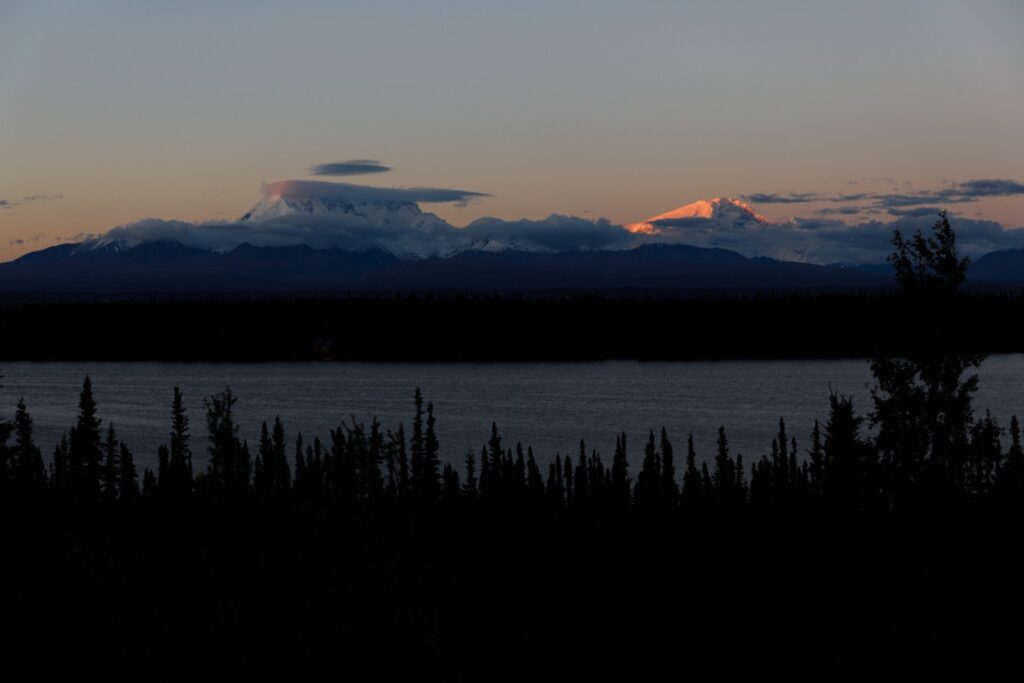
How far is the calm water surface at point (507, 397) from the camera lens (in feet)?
342

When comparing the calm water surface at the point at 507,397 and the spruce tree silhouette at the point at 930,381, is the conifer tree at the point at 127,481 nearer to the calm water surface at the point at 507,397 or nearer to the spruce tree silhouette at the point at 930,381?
the calm water surface at the point at 507,397

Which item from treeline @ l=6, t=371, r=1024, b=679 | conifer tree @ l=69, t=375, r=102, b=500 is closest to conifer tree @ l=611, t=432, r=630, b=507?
treeline @ l=6, t=371, r=1024, b=679

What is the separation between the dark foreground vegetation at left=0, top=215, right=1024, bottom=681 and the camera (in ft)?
61.4

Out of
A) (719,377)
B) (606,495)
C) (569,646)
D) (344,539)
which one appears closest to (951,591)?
(569,646)

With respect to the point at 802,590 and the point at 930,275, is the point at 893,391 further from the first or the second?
the point at 802,590

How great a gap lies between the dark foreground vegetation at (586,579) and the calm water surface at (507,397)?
4190 centimetres

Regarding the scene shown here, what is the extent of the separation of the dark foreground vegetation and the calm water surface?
4190cm

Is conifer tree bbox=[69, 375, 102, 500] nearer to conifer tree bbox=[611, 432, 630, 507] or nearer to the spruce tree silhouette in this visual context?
conifer tree bbox=[611, 432, 630, 507]

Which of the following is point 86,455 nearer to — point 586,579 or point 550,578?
point 550,578

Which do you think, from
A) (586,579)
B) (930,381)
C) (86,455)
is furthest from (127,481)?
(930,381)

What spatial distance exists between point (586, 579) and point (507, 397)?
339 ft

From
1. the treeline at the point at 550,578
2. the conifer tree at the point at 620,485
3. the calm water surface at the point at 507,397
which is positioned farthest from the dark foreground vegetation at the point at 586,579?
the calm water surface at the point at 507,397

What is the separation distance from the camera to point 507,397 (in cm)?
13888

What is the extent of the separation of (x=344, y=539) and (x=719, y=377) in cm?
14783
